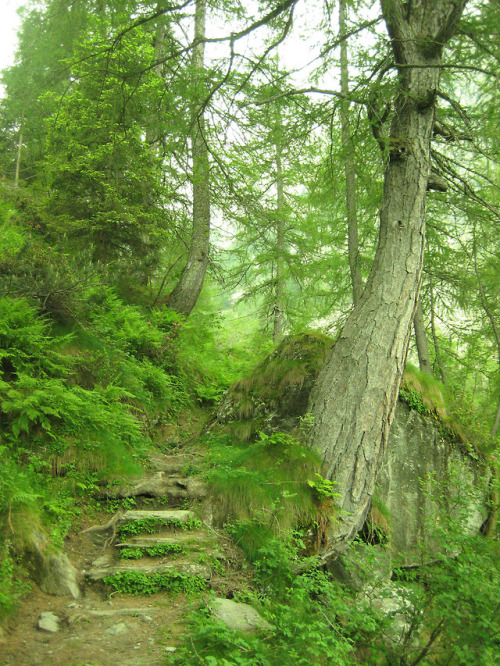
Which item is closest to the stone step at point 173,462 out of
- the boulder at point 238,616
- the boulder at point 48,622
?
the boulder at point 238,616

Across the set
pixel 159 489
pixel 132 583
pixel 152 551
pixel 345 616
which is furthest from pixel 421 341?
pixel 132 583

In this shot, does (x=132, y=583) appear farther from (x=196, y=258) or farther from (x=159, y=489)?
(x=196, y=258)

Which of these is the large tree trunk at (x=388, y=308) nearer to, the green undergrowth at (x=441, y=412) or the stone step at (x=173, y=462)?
the green undergrowth at (x=441, y=412)

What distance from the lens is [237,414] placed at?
7.10 metres


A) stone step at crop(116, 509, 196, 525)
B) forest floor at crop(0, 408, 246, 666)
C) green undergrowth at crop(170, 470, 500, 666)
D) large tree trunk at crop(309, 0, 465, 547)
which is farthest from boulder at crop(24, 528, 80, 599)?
large tree trunk at crop(309, 0, 465, 547)

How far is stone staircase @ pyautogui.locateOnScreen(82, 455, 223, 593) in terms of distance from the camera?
12.9 feet

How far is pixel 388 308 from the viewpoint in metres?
5.28

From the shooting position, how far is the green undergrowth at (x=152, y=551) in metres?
4.20

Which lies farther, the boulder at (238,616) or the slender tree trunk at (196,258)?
the slender tree trunk at (196,258)

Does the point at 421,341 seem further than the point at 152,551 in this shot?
Yes

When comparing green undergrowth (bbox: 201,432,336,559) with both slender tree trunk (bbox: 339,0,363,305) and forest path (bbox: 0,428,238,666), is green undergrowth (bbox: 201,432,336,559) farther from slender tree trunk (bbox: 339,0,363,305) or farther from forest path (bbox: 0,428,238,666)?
slender tree trunk (bbox: 339,0,363,305)

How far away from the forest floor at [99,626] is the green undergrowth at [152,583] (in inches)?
2.0

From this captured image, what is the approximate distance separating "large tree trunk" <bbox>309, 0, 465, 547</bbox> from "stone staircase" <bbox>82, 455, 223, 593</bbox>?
1.47m

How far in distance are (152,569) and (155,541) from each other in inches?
14.1
